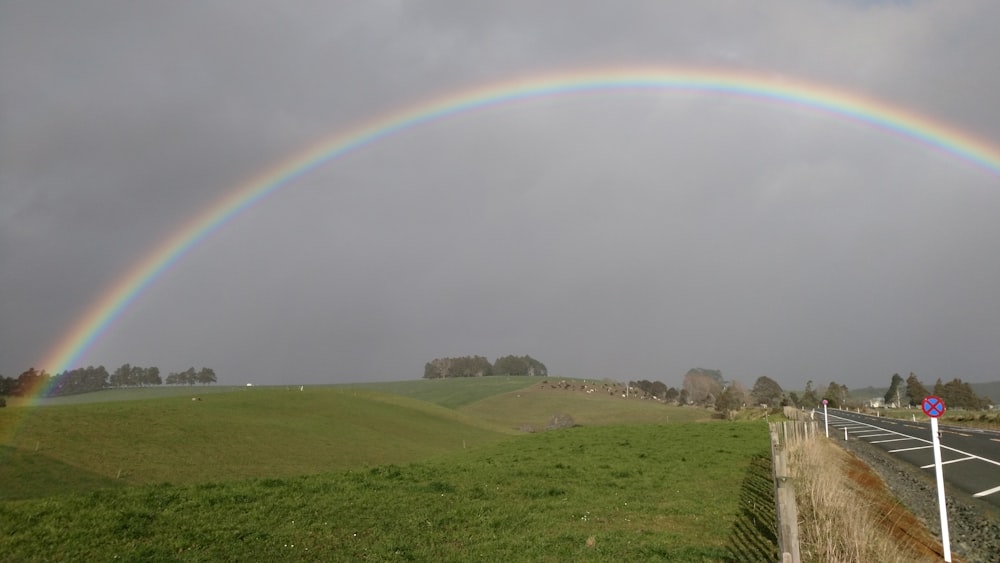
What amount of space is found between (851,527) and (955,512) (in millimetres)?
10078

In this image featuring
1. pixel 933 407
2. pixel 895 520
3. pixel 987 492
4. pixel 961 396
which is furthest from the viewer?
pixel 961 396

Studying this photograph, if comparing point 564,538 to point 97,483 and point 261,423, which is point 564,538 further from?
point 261,423

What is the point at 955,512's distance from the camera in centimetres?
1719

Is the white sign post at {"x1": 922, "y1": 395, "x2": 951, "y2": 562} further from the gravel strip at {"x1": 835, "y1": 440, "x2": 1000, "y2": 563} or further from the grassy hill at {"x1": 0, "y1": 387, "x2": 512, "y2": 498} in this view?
the grassy hill at {"x1": 0, "y1": 387, "x2": 512, "y2": 498}

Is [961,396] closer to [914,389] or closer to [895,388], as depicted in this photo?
[914,389]

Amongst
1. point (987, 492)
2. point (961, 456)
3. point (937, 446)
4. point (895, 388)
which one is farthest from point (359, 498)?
point (895, 388)

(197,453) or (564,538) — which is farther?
(197,453)

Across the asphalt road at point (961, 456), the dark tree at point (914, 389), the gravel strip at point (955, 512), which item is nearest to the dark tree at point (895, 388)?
the dark tree at point (914, 389)

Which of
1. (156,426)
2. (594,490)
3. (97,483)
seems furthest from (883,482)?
(156,426)

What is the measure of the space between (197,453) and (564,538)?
111 ft

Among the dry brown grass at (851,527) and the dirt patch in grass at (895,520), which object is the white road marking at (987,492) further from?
the dry brown grass at (851,527)

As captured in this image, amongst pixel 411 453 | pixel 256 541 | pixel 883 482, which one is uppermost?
pixel 256 541

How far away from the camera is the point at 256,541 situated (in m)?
12.0

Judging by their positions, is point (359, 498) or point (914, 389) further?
point (914, 389)
